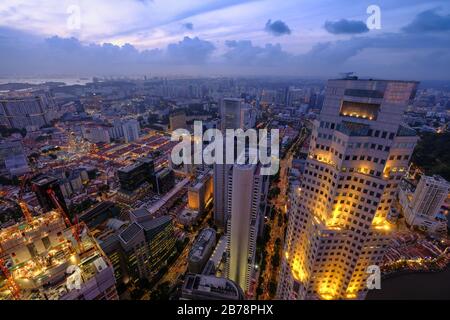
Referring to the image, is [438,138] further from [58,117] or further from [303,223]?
[58,117]

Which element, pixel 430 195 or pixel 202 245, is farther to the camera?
pixel 430 195

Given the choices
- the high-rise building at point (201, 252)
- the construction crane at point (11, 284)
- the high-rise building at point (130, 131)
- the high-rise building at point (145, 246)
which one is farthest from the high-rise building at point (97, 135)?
the construction crane at point (11, 284)

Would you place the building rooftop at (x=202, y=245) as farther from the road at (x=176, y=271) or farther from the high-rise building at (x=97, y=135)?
the high-rise building at (x=97, y=135)

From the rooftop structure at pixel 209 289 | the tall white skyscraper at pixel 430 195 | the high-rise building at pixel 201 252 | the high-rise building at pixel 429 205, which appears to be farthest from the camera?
the high-rise building at pixel 429 205

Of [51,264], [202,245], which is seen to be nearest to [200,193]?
[202,245]

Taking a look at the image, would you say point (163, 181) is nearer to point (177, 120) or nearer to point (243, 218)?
point (243, 218)

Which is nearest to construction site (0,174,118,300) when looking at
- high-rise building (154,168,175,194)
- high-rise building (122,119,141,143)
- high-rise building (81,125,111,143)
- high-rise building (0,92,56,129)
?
high-rise building (154,168,175,194)
